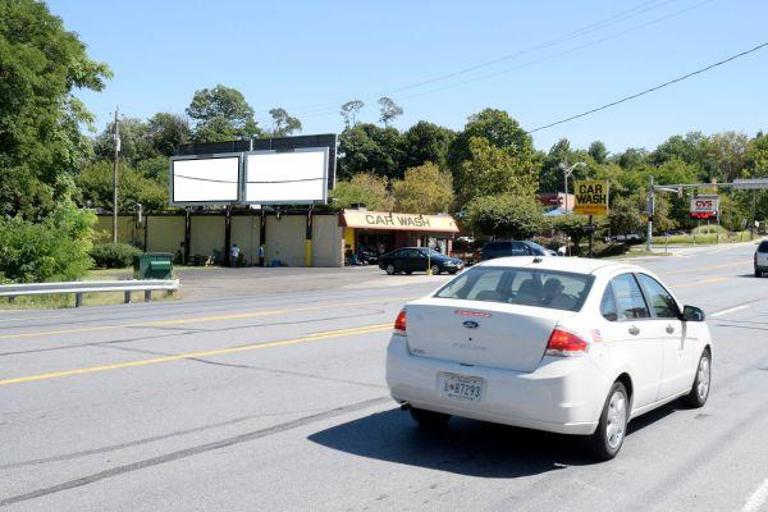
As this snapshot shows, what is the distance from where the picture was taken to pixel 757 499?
214 inches

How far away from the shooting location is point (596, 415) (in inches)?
239

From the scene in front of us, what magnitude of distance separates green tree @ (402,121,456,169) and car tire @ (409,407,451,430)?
101003 mm

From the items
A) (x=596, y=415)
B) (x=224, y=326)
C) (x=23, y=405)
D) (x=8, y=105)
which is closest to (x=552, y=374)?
(x=596, y=415)

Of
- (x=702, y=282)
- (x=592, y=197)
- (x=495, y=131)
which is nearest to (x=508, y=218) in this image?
(x=592, y=197)

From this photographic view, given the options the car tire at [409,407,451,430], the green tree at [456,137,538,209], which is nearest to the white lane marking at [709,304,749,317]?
the car tire at [409,407,451,430]

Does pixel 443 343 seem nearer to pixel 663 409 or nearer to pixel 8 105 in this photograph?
pixel 663 409

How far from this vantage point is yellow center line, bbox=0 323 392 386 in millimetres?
9039

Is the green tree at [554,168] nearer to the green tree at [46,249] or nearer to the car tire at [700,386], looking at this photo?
the green tree at [46,249]

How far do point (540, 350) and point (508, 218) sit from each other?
53.0m

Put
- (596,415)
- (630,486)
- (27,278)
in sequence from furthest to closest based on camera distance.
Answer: (27,278)
(596,415)
(630,486)

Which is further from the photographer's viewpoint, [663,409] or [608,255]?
[608,255]

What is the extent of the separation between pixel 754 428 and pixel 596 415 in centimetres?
243

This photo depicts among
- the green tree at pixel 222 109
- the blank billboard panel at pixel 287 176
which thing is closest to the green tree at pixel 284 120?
the green tree at pixel 222 109

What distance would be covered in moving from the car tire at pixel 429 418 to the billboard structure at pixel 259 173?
152ft
